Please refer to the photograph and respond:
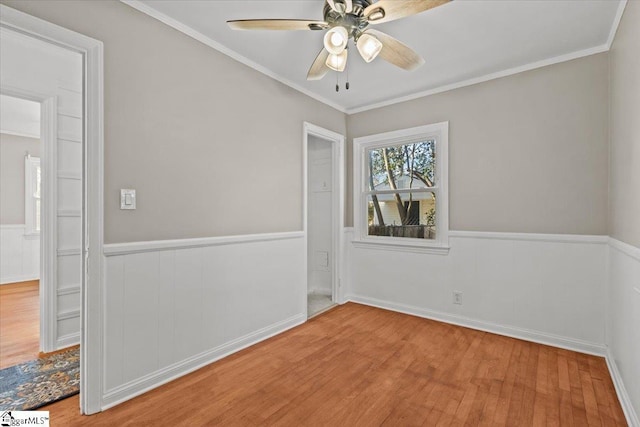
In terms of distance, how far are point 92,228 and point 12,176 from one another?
5135 millimetres

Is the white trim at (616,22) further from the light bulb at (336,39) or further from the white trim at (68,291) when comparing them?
the white trim at (68,291)

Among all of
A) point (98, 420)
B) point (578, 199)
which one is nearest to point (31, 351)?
point (98, 420)

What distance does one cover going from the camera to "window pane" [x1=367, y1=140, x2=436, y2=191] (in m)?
3.45

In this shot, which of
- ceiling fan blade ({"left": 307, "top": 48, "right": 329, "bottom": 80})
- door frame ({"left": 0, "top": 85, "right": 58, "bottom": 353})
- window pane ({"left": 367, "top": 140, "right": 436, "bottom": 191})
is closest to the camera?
ceiling fan blade ({"left": 307, "top": 48, "right": 329, "bottom": 80})

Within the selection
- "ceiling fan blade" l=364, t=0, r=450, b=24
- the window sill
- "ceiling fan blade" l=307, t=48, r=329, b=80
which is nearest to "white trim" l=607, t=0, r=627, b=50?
"ceiling fan blade" l=364, t=0, r=450, b=24

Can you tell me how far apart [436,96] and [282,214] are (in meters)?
2.13

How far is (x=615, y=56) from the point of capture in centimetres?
225

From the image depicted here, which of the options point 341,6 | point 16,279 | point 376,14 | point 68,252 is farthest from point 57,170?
point 16,279

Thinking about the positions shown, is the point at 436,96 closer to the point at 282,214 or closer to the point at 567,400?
the point at 282,214

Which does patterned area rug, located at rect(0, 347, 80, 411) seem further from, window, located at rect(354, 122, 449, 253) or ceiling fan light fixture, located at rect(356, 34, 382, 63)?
window, located at rect(354, 122, 449, 253)

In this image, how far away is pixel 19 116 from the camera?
438 centimetres

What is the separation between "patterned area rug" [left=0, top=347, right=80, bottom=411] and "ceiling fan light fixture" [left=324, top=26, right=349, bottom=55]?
2.69 meters

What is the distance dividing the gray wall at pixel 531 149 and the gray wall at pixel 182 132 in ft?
5.95

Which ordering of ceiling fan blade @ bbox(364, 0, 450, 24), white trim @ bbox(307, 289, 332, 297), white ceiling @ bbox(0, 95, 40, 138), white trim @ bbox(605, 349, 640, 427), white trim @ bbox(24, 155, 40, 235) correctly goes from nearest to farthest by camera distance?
1. ceiling fan blade @ bbox(364, 0, 450, 24)
2. white trim @ bbox(605, 349, 640, 427)
3. white ceiling @ bbox(0, 95, 40, 138)
4. white trim @ bbox(307, 289, 332, 297)
5. white trim @ bbox(24, 155, 40, 235)
